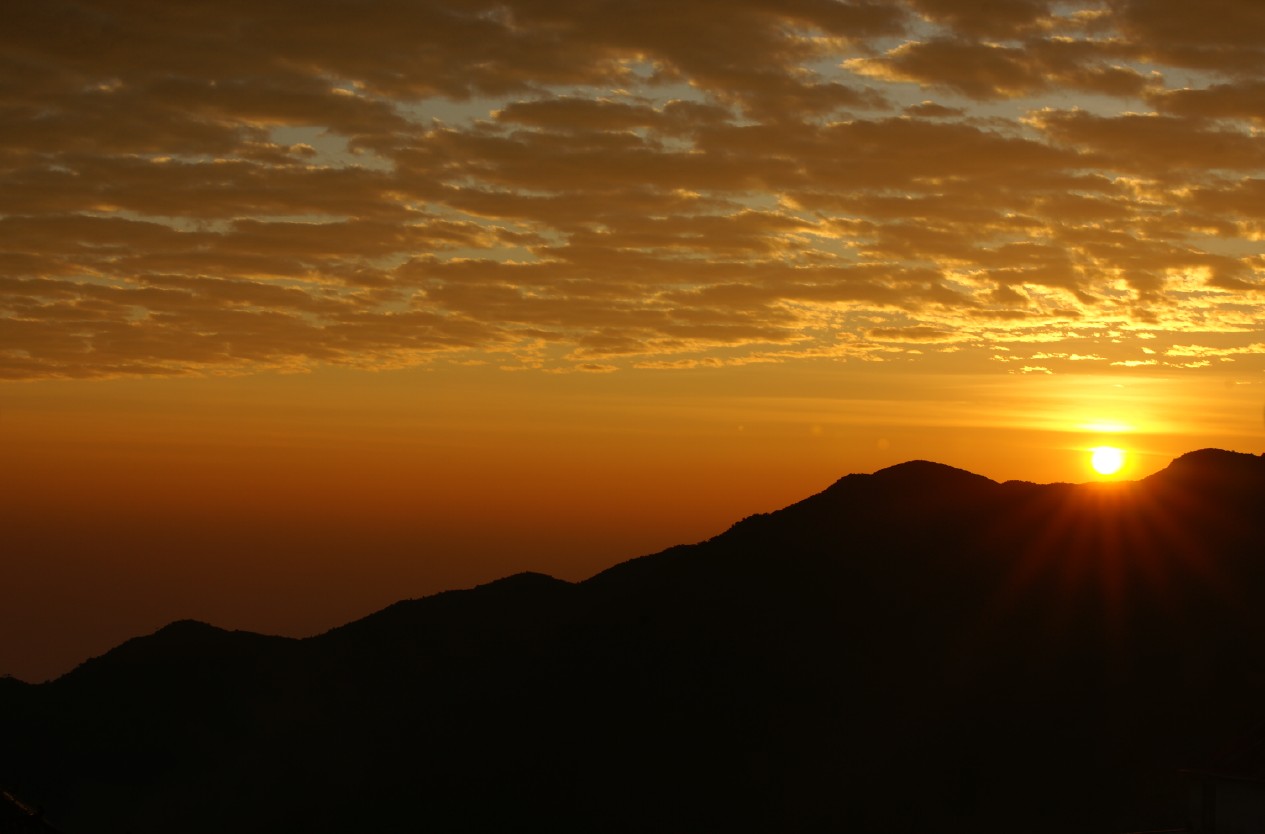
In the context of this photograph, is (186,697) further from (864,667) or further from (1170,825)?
(1170,825)

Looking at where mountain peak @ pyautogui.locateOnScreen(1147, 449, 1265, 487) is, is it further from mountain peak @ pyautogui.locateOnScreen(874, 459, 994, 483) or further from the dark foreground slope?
mountain peak @ pyautogui.locateOnScreen(874, 459, 994, 483)

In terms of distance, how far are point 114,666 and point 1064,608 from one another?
155ft

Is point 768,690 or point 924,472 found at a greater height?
point 924,472

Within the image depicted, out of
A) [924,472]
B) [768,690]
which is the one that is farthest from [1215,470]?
[768,690]

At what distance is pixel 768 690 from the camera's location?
51.9 metres

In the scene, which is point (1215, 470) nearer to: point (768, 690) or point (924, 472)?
point (924, 472)

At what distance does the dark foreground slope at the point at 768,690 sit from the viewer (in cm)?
4562

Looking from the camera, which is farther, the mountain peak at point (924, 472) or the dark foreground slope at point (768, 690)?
the mountain peak at point (924, 472)

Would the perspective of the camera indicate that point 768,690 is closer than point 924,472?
Yes

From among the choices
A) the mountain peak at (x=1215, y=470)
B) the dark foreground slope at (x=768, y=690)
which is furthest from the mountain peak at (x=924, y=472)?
the mountain peak at (x=1215, y=470)

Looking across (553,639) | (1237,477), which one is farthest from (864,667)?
(1237,477)

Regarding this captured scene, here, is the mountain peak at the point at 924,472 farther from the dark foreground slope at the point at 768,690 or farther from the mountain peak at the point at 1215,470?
the mountain peak at the point at 1215,470

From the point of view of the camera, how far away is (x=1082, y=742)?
148ft

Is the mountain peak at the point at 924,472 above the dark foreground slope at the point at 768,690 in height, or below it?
above
